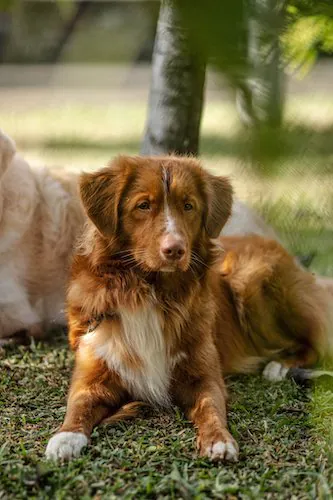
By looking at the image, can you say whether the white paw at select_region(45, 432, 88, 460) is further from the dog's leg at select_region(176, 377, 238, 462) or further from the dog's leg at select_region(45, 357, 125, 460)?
the dog's leg at select_region(176, 377, 238, 462)

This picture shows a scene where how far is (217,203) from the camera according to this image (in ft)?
11.8

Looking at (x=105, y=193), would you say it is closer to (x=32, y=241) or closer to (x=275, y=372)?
(x=275, y=372)

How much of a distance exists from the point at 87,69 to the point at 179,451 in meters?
1.90

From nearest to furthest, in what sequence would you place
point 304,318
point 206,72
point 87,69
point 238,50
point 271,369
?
point 238,50, point 206,72, point 87,69, point 271,369, point 304,318

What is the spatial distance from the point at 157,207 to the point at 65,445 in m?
1.02

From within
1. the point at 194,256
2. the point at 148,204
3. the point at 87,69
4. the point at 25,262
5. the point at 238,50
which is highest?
the point at 238,50

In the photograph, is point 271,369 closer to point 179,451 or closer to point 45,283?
point 179,451

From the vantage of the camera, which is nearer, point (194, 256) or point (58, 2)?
point (58, 2)

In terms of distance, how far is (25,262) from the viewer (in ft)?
15.5

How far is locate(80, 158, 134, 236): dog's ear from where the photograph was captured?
11.3 feet

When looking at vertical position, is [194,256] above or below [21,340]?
above

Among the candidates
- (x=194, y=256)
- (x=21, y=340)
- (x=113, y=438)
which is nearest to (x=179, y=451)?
(x=113, y=438)

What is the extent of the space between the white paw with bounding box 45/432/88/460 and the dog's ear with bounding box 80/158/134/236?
0.88m

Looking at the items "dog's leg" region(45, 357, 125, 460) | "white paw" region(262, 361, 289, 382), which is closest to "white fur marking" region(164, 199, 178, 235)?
"dog's leg" region(45, 357, 125, 460)
